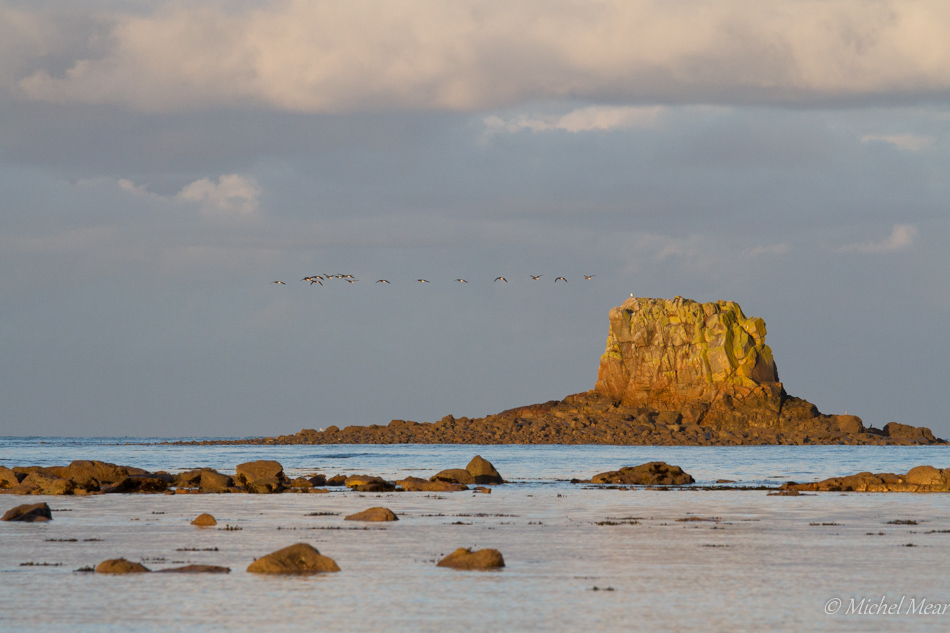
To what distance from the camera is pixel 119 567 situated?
23.2m

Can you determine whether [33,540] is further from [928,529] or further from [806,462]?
[806,462]

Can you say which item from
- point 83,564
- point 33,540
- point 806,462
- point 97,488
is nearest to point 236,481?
point 97,488

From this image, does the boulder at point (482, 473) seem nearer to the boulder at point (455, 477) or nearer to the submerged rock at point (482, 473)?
the submerged rock at point (482, 473)

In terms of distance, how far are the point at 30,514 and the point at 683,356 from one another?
456 ft

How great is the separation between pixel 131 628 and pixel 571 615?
22.9 ft

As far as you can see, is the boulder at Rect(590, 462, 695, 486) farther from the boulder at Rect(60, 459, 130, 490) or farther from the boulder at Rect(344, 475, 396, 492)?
the boulder at Rect(60, 459, 130, 490)

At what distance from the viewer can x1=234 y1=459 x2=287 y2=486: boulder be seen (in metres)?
57.6

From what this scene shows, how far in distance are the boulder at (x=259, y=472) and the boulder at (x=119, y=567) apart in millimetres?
34085

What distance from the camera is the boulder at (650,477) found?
60656 mm

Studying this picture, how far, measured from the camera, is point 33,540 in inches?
1180

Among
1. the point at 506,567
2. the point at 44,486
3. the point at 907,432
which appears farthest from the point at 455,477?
the point at 907,432

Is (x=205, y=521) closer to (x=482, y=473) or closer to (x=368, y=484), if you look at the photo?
(x=368, y=484)

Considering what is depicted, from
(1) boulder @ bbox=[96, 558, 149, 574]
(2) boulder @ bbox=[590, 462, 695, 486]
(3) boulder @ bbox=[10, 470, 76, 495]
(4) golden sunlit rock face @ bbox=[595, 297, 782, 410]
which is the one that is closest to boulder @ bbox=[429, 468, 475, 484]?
(2) boulder @ bbox=[590, 462, 695, 486]

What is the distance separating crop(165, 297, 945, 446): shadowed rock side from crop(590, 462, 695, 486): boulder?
292 ft
